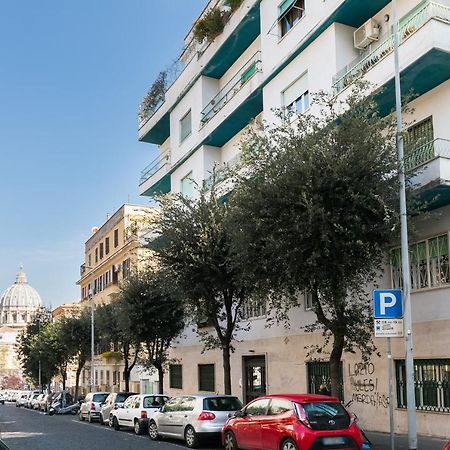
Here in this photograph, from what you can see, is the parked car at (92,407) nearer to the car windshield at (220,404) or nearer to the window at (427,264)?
the car windshield at (220,404)

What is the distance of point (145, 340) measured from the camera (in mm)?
29719

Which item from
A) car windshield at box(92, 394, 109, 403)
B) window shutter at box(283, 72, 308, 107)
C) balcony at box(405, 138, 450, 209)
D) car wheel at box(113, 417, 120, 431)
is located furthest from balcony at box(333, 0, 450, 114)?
car windshield at box(92, 394, 109, 403)

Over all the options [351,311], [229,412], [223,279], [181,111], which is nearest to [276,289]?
[351,311]

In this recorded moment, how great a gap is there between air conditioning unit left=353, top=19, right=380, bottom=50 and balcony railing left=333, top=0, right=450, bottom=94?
0.68 feet

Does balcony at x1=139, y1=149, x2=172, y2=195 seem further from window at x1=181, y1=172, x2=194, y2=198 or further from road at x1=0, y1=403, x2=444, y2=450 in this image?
road at x1=0, y1=403, x2=444, y2=450

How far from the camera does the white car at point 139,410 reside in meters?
22.3

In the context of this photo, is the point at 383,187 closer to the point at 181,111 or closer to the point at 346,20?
the point at 346,20

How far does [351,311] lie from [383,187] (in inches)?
125

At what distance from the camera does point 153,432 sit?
2017 cm

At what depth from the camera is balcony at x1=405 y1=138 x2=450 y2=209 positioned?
15633 millimetres

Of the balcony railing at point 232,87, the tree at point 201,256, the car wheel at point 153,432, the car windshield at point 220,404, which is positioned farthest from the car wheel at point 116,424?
the balcony railing at point 232,87

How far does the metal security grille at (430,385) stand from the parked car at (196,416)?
436 cm

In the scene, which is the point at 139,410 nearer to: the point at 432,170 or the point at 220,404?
the point at 220,404

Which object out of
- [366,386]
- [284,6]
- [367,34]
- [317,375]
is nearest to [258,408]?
[366,386]
